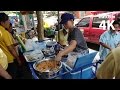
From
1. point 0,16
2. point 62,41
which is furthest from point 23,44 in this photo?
point 62,41

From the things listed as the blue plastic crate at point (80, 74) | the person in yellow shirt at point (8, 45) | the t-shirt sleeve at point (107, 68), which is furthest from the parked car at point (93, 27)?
the t-shirt sleeve at point (107, 68)

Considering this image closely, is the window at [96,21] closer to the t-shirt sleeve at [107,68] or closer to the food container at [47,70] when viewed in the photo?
the food container at [47,70]

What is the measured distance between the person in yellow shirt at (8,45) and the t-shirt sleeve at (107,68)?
1.38m

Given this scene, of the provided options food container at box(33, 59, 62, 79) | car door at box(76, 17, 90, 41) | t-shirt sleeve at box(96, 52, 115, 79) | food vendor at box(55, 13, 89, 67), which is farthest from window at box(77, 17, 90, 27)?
t-shirt sleeve at box(96, 52, 115, 79)

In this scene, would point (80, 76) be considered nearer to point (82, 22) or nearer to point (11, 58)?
point (11, 58)

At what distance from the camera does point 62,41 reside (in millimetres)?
3600

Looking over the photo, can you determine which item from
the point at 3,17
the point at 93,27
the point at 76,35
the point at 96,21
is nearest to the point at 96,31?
the point at 93,27

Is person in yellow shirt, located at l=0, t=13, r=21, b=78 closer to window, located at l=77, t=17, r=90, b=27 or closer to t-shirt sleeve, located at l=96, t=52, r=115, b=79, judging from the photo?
t-shirt sleeve, located at l=96, t=52, r=115, b=79

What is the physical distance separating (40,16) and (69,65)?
2.03 meters

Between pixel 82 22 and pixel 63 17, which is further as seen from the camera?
A: pixel 82 22

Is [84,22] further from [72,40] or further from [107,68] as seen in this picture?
[107,68]

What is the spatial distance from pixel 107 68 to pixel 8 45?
1462 mm

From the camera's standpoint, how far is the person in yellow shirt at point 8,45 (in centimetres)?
244
